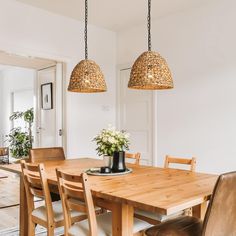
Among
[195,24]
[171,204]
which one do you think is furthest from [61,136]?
[171,204]

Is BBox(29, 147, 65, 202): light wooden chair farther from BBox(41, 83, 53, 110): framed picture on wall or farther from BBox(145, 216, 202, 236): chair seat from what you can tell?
BBox(145, 216, 202, 236): chair seat

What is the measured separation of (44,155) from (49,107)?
159 centimetres

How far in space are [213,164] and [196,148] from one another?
0.31m

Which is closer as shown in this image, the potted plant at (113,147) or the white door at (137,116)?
the potted plant at (113,147)

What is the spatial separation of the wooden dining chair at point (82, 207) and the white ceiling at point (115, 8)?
105 inches

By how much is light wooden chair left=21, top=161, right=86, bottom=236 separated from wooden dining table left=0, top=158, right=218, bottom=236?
84 mm

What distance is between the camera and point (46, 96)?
4.80m

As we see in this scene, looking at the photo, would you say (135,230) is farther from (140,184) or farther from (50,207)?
(50,207)

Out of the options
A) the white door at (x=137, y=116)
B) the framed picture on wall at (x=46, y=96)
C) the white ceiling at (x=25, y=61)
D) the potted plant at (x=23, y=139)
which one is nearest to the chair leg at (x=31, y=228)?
the white door at (x=137, y=116)

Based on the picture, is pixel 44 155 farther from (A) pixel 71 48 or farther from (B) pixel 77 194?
(A) pixel 71 48

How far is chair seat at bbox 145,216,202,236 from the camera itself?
5.72ft

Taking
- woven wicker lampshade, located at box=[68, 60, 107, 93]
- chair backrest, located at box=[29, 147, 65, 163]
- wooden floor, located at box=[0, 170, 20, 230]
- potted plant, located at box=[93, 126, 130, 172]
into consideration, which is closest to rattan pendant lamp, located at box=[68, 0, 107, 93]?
woven wicker lampshade, located at box=[68, 60, 107, 93]

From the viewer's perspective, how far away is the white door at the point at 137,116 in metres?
4.53

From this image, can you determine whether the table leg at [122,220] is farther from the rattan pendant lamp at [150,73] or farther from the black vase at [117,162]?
the rattan pendant lamp at [150,73]
